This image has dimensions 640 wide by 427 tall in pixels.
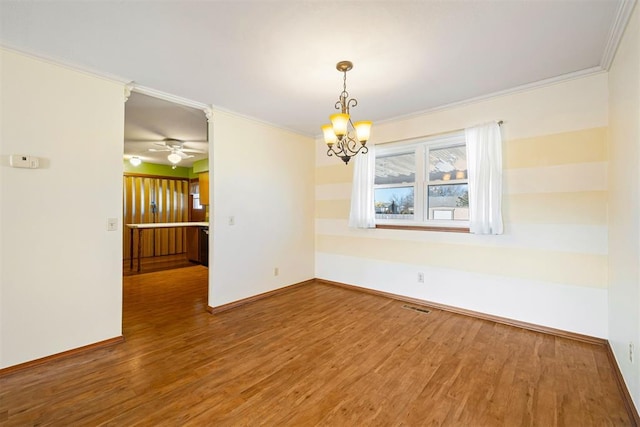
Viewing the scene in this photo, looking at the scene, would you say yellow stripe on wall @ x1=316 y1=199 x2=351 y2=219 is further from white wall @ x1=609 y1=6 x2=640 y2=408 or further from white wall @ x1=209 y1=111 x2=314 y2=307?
white wall @ x1=609 y1=6 x2=640 y2=408

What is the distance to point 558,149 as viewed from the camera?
2.75 m

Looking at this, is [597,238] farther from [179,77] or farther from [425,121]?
[179,77]

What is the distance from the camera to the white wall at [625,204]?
1.69 m

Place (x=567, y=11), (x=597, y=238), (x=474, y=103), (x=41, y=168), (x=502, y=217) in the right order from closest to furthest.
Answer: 1. (x=567, y=11)
2. (x=41, y=168)
3. (x=597, y=238)
4. (x=502, y=217)
5. (x=474, y=103)

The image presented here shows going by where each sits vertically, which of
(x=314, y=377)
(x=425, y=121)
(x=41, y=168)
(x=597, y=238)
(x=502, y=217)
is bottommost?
(x=314, y=377)

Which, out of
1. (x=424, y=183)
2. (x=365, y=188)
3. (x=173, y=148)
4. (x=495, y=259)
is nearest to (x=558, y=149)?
(x=495, y=259)

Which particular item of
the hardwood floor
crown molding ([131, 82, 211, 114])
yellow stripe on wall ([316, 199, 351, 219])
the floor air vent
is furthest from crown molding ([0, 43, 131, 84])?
the floor air vent

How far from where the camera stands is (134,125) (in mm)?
4395

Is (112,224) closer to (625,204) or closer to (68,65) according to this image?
(68,65)

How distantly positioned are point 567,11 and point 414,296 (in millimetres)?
3181

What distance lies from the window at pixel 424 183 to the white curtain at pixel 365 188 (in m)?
0.20

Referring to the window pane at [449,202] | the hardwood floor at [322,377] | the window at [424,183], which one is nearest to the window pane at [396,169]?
the window at [424,183]

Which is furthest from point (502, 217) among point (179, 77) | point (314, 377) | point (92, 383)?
point (92, 383)

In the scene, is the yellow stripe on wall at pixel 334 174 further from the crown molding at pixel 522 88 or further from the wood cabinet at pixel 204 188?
the wood cabinet at pixel 204 188
